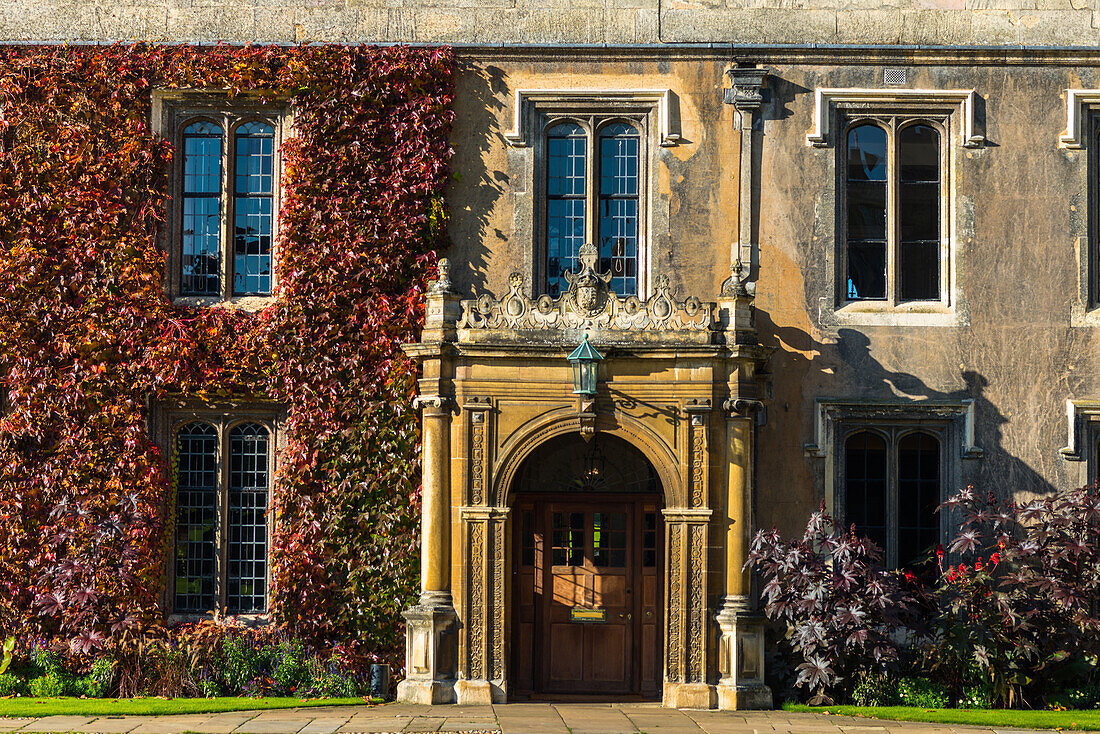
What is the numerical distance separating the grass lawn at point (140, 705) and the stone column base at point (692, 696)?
3.22 metres

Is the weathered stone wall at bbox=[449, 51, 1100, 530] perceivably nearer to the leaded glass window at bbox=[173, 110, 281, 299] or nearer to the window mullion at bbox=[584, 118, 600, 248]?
the window mullion at bbox=[584, 118, 600, 248]

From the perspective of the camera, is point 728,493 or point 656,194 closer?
point 728,493

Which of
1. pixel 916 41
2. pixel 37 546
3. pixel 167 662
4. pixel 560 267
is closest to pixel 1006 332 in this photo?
pixel 916 41

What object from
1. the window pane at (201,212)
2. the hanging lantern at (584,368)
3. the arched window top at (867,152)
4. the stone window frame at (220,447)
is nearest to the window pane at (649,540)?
the hanging lantern at (584,368)

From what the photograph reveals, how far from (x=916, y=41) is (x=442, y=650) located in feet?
29.4

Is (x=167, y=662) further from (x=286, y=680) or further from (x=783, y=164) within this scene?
(x=783, y=164)

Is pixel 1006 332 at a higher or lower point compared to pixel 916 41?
lower

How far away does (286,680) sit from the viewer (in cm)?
1372

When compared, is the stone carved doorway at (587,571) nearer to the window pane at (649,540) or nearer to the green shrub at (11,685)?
the window pane at (649,540)

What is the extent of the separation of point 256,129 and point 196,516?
4663 millimetres

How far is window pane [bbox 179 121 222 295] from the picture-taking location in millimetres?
14891

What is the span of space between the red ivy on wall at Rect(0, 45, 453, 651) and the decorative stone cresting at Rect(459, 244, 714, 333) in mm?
1359

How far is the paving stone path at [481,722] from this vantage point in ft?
38.0

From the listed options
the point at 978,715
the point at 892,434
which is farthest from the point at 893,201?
the point at 978,715
